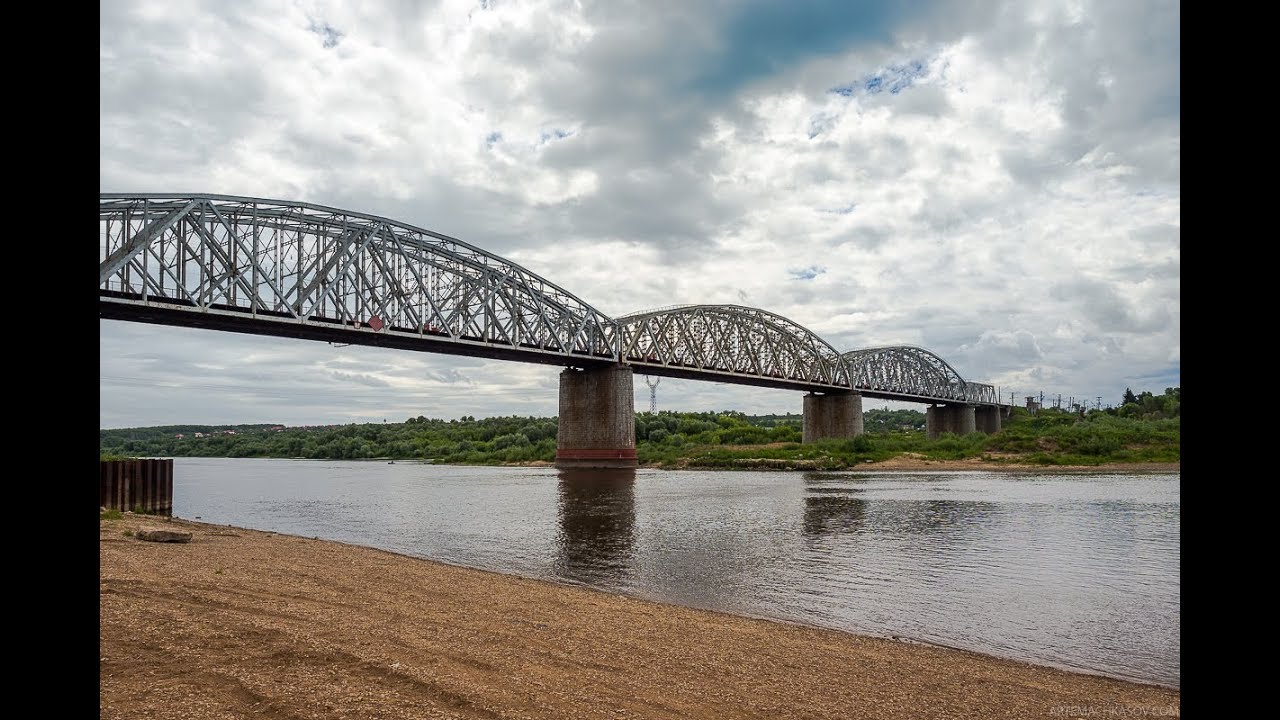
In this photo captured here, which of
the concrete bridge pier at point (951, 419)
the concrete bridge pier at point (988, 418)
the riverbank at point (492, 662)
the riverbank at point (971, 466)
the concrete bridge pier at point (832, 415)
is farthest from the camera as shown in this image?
the concrete bridge pier at point (988, 418)

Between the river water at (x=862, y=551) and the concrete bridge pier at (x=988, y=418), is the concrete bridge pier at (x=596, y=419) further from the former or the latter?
the concrete bridge pier at (x=988, y=418)

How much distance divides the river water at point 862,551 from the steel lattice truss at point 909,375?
4038 inches

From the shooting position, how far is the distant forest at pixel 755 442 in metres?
87.8

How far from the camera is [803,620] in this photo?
47.7ft

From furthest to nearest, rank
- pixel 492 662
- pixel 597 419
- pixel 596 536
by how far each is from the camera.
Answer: pixel 597 419, pixel 596 536, pixel 492 662

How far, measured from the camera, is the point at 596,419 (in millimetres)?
94000

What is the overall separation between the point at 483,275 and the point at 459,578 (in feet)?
258

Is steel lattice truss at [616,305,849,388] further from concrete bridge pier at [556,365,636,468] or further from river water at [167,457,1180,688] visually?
river water at [167,457,1180,688]

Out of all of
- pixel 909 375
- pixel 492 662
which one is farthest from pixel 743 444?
pixel 492 662

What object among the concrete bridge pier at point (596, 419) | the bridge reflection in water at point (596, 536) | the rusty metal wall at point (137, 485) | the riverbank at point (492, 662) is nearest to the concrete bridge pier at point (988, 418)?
the concrete bridge pier at point (596, 419)

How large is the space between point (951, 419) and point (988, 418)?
18.4m

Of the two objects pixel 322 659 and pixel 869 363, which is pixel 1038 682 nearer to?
pixel 322 659

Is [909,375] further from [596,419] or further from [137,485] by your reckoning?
[137,485]
